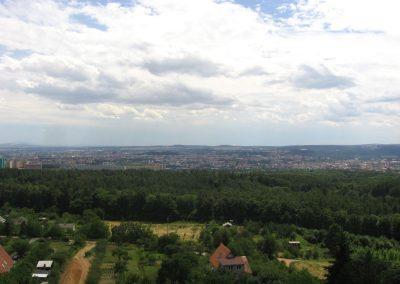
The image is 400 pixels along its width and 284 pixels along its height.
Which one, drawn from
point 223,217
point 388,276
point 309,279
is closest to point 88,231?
point 223,217

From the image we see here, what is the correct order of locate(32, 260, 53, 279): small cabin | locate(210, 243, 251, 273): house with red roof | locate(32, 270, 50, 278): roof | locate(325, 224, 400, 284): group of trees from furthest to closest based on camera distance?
locate(210, 243, 251, 273): house with red roof, locate(32, 260, 53, 279): small cabin, locate(32, 270, 50, 278): roof, locate(325, 224, 400, 284): group of trees

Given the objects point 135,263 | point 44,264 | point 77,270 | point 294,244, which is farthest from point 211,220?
point 44,264

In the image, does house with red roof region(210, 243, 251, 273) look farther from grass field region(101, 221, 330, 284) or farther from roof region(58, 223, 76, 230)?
roof region(58, 223, 76, 230)

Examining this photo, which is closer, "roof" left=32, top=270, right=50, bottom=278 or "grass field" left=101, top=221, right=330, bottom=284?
"roof" left=32, top=270, right=50, bottom=278

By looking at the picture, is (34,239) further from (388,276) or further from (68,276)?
(388,276)

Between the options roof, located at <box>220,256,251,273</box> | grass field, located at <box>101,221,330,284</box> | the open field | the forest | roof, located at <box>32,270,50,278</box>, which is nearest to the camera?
the forest

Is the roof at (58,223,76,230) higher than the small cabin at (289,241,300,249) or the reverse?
higher

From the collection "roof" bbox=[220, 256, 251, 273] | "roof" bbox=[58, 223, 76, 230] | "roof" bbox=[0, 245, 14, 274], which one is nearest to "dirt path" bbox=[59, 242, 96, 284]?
"roof" bbox=[0, 245, 14, 274]

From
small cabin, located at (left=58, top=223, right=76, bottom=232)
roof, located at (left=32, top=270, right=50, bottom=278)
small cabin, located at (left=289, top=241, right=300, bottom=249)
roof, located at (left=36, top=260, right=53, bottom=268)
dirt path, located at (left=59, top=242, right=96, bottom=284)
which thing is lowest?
small cabin, located at (left=289, top=241, right=300, bottom=249)
